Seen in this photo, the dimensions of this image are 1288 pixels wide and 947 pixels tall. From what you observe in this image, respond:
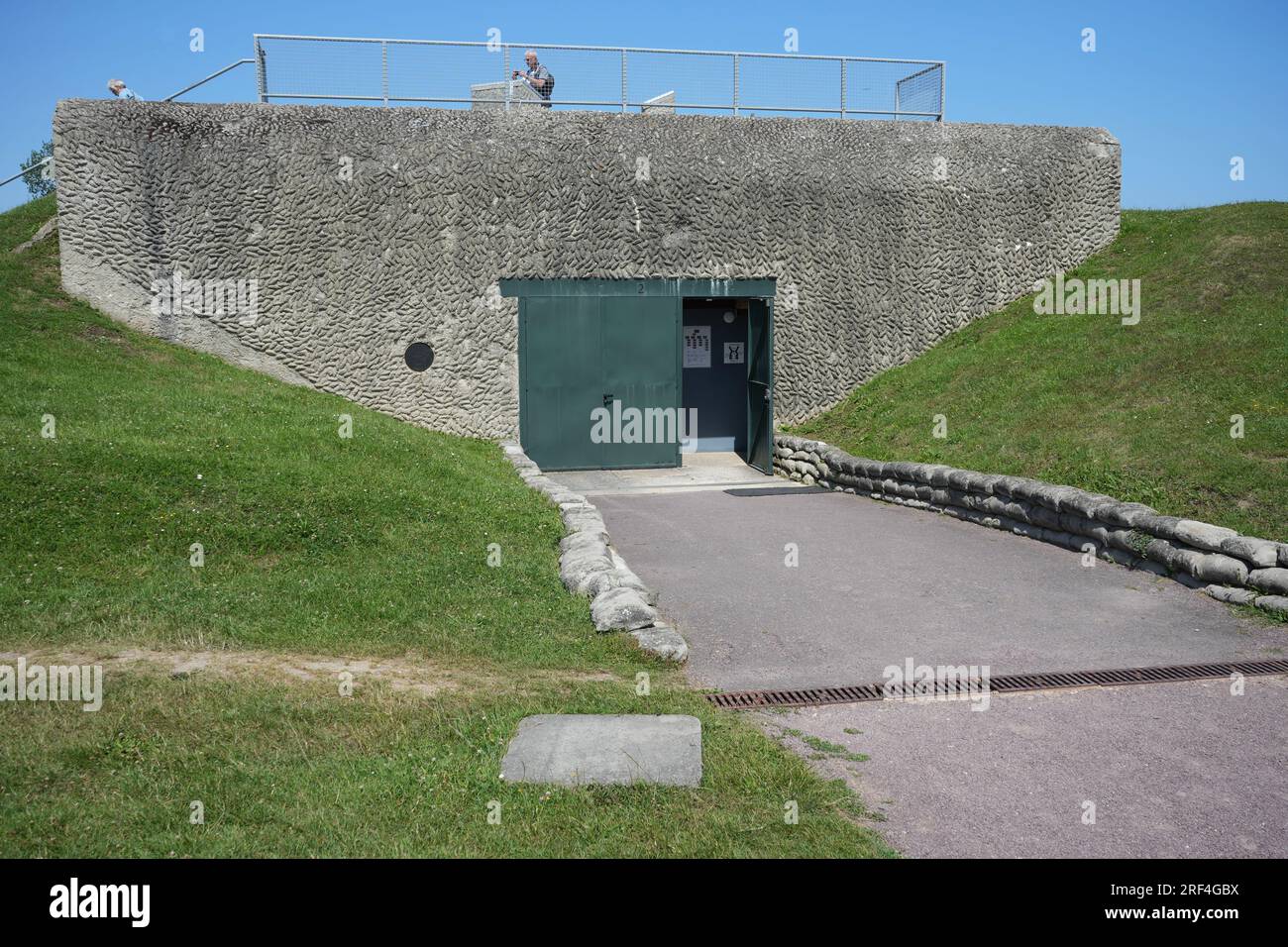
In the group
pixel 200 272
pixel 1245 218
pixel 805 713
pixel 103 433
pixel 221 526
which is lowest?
pixel 805 713

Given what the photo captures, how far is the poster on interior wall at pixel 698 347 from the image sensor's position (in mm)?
19422

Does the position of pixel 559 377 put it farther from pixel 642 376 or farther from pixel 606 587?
pixel 606 587

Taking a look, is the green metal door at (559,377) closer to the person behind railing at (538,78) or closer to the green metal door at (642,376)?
the green metal door at (642,376)

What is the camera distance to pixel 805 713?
21.1ft

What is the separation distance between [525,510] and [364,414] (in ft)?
17.1

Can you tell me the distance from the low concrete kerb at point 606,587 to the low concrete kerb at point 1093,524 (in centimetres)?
480

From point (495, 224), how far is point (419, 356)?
8.25 feet

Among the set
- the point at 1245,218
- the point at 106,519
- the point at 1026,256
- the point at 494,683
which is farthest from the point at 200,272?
the point at 1245,218

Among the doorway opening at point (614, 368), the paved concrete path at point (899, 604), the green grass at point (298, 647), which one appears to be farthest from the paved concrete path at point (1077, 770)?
the doorway opening at point (614, 368)

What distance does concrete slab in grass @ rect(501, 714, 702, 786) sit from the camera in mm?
5141

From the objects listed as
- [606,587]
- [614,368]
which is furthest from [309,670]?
[614,368]

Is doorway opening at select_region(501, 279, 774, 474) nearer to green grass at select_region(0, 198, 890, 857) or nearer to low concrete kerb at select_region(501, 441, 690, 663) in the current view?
green grass at select_region(0, 198, 890, 857)

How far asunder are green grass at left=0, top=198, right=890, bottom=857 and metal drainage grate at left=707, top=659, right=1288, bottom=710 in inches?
20.4
